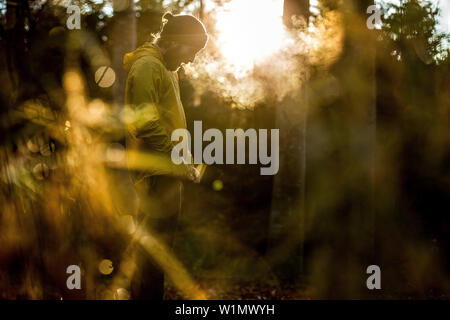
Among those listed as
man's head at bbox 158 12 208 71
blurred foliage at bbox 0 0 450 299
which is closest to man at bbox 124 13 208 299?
man's head at bbox 158 12 208 71

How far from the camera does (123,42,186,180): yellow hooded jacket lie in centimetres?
224

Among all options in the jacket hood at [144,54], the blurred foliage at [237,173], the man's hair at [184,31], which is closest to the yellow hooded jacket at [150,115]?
the jacket hood at [144,54]

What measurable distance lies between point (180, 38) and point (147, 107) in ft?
1.78

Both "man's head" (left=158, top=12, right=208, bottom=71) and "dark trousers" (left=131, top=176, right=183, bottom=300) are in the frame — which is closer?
"dark trousers" (left=131, top=176, right=183, bottom=300)

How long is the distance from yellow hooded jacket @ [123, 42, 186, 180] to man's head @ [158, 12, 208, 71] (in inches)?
2.8

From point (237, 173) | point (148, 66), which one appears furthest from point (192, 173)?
point (237, 173)

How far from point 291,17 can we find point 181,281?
11.2 ft

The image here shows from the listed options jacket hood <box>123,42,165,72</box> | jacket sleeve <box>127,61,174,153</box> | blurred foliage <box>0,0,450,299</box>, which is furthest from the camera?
jacket hood <box>123,42,165,72</box>

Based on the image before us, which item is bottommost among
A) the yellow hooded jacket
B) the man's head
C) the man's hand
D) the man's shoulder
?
the man's hand

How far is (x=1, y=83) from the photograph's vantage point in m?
1.91

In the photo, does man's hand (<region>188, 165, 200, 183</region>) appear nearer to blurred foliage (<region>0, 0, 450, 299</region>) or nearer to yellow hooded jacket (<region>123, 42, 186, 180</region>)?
yellow hooded jacket (<region>123, 42, 186, 180</region>)

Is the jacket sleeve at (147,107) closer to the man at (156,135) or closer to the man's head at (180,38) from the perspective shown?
the man at (156,135)

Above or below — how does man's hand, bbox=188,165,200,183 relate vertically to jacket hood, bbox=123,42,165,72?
below

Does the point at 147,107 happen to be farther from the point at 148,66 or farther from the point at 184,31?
the point at 184,31
